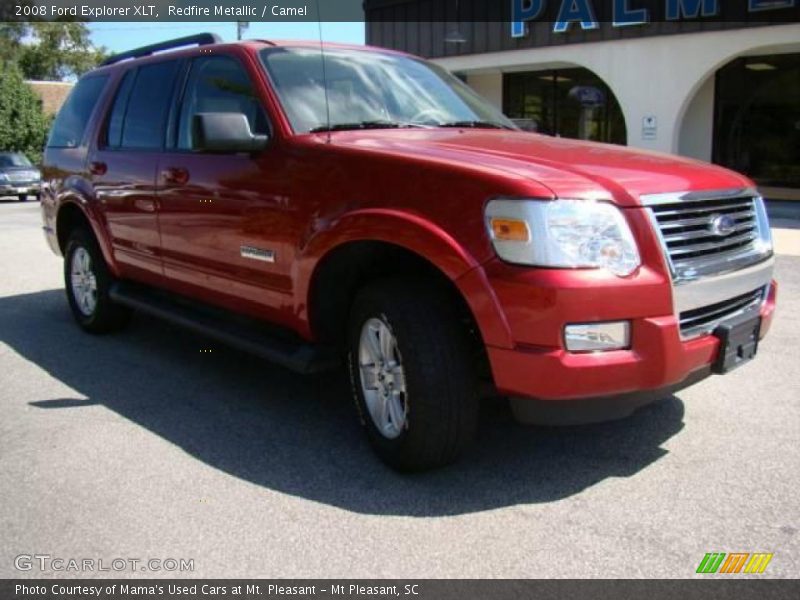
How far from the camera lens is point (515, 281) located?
297cm

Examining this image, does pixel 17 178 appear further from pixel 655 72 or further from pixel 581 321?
pixel 581 321

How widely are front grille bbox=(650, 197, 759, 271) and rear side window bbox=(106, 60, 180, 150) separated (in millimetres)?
3288

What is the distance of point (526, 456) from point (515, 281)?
1169 millimetres

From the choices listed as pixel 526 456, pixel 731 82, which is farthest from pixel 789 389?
pixel 731 82

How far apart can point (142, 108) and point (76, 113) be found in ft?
4.36

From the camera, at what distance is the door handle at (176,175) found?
15.3 ft

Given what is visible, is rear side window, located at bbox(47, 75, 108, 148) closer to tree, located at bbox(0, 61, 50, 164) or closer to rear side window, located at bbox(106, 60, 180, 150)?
rear side window, located at bbox(106, 60, 180, 150)

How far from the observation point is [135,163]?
5230 millimetres

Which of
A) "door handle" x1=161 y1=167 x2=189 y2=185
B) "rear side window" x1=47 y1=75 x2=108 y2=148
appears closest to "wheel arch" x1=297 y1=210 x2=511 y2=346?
"door handle" x1=161 y1=167 x2=189 y2=185

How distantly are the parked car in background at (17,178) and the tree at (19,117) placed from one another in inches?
483

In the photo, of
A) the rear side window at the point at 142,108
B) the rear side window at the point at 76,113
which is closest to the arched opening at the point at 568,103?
the rear side window at the point at 76,113

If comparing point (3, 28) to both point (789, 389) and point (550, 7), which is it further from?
point (789, 389)

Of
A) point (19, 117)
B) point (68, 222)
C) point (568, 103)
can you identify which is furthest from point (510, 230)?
point (19, 117)

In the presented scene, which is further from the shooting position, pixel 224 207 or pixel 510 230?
pixel 224 207
